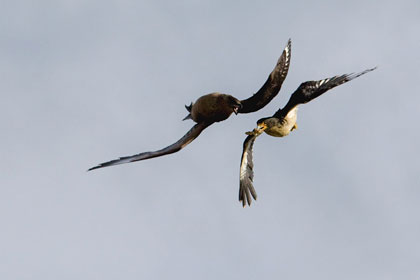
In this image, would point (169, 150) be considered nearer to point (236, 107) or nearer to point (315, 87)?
point (236, 107)

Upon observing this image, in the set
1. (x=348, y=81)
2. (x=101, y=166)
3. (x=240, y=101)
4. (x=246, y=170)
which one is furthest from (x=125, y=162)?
(x=348, y=81)

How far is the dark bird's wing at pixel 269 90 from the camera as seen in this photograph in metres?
14.4

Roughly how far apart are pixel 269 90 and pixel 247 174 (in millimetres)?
2725

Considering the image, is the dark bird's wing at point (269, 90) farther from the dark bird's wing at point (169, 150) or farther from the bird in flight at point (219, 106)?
the dark bird's wing at point (169, 150)

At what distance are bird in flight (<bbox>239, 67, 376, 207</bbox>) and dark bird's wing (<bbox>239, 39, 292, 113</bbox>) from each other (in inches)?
52.2

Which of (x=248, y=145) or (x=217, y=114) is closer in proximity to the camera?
(x=217, y=114)

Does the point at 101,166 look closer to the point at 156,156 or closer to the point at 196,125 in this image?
the point at 156,156

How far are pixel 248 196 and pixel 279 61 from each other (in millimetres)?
3536

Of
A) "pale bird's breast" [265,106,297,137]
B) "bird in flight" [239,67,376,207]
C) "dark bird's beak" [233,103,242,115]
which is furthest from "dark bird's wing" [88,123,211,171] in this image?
"pale bird's breast" [265,106,297,137]

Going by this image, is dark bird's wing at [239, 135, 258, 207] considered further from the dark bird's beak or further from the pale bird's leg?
the dark bird's beak

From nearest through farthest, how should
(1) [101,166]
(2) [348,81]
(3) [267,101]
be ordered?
1. (1) [101,166]
2. (3) [267,101]
3. (2) [348,81]

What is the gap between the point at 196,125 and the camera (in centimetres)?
1448

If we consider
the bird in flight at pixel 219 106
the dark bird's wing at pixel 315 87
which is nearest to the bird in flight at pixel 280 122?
the dark bird's wing at pixel 315 87

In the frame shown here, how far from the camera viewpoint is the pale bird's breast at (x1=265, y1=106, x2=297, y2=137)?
1612cm
